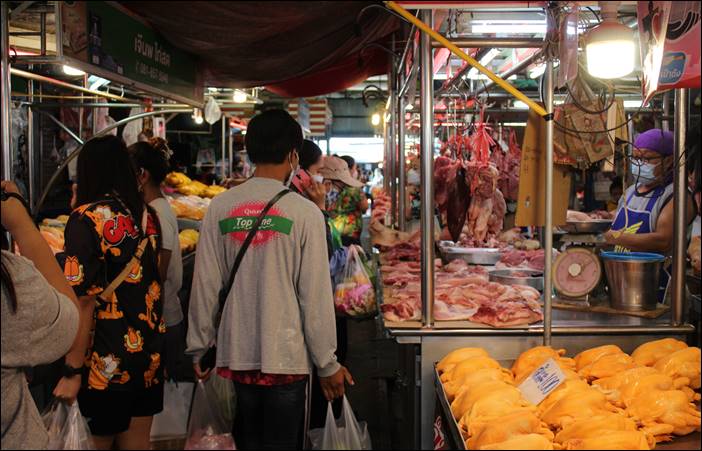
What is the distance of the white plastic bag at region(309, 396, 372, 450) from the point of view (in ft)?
8.43

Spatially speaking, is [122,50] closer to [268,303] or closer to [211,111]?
[268,303]

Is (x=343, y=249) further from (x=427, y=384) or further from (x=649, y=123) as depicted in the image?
(x=649, y=123)

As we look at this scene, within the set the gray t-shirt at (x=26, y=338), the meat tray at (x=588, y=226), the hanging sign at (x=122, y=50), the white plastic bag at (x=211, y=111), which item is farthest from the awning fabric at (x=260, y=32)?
the meat tray at (x=588, y=226)

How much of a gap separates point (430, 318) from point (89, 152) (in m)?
1.97

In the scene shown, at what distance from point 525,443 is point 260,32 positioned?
103 inches

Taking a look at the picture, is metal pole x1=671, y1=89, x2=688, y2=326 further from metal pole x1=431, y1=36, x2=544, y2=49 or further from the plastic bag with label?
the plastic bag with label

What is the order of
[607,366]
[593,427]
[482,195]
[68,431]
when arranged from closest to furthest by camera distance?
[68,431]
[593,427]
[607,366]
[482,195]

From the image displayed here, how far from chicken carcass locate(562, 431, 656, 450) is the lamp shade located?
1488 millimetres

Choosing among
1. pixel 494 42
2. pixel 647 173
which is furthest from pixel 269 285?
pixel 647 173

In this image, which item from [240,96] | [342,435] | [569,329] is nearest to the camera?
[342,435]

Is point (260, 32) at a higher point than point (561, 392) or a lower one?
higher

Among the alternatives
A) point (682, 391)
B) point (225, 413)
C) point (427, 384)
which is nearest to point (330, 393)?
point (225, 413)

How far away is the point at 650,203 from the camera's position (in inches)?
205

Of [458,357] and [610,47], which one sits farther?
[458,357]
